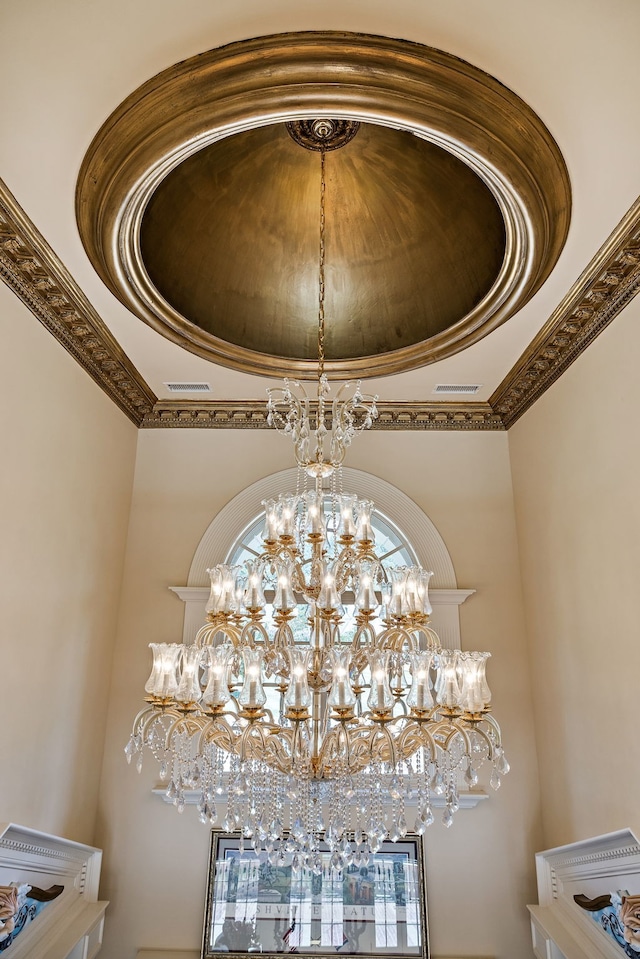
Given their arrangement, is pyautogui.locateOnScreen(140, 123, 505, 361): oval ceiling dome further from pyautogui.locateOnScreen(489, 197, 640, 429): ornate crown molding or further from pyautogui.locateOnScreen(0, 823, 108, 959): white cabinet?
pyautogui.locateOnScreen(0, 823, 108, 959): white cabinet

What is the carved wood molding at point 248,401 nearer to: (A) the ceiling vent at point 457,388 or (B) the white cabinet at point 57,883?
(A) the ceiling vent at point 457,388

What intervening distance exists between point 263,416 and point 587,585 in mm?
2871

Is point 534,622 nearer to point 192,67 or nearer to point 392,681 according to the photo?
point 392,681

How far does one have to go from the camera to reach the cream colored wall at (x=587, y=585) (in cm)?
347

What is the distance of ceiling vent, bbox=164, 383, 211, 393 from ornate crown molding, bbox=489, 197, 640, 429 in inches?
92.7

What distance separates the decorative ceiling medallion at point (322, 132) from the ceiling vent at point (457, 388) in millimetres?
1991

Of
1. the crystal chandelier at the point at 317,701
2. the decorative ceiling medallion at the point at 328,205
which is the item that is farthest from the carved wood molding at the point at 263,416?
the crystal chandelier at the point at 317,701

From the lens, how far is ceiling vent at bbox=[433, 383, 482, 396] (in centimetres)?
509

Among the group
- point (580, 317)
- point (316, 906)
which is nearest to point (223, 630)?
point (316, 906)

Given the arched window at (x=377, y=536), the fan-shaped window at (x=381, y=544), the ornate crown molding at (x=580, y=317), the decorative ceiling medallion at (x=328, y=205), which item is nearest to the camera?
the decorative ceiling medallion at (x=328, y=205)

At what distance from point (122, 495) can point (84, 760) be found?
1.95 meters

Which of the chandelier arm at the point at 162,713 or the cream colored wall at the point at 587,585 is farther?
the cream colored wall at the point at 587,585

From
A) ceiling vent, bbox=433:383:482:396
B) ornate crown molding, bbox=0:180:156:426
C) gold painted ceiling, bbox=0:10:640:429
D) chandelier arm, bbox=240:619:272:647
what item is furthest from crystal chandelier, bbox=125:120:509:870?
ceiling vent, bbox=433:383:482:396

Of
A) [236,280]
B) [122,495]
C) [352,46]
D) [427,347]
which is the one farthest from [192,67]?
[122,495]
